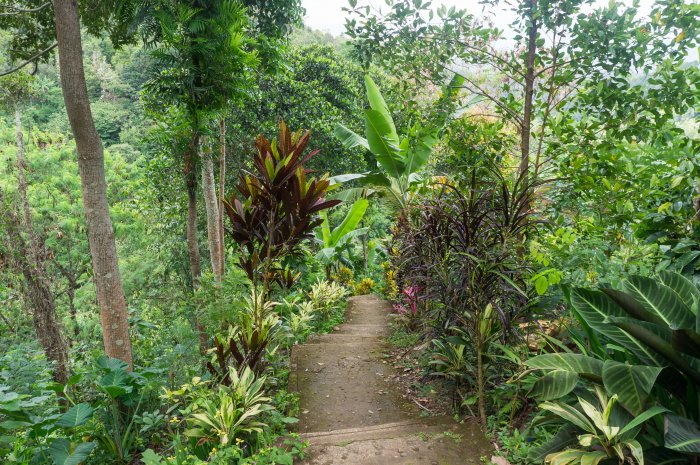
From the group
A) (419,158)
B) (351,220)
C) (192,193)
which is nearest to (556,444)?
(419,158)

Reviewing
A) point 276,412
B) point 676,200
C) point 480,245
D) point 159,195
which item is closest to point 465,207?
point 480,245

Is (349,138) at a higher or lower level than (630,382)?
higher

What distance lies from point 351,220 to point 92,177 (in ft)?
16.2

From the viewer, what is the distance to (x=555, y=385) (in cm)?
233

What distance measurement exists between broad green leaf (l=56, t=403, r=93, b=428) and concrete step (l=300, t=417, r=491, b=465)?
1.41 meters

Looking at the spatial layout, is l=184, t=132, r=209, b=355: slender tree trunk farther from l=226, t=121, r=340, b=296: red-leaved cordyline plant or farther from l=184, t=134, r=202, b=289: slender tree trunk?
l=226, t=121, r=340, b=296: red-leaved cordyline plant

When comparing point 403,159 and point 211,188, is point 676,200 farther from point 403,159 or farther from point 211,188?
point 211,188

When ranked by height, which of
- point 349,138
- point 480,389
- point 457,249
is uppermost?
point 349,138

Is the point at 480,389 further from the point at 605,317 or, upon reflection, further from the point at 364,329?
the point at 364,329

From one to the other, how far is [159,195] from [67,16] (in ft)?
13.8

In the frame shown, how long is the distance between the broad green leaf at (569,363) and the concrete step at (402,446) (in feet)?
2.17

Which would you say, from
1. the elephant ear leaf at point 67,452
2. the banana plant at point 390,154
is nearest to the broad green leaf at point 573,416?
the elephant ear leaf at point 67,452

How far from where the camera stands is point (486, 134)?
4.19 metres

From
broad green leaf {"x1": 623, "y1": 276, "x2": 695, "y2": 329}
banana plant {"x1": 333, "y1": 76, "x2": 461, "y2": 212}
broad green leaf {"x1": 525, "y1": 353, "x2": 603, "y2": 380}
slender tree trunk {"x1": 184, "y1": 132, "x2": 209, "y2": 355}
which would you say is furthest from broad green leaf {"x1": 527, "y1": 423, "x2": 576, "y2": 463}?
slender tree trunk {"x1": 184, "y1": 132, "x2": 209, "y2": 355}
